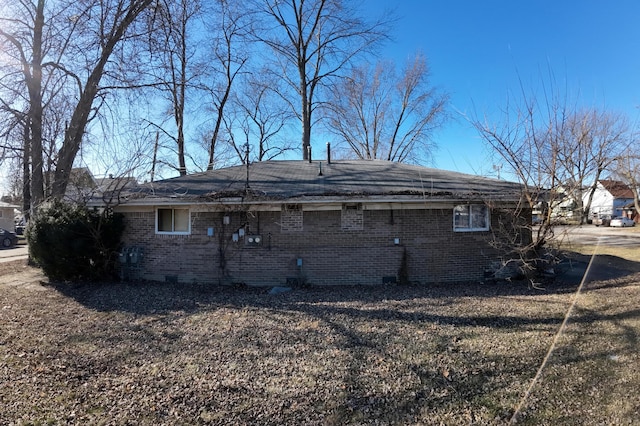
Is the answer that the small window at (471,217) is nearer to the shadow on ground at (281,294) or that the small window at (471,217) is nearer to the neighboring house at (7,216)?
the shadow on ground at (281,294)

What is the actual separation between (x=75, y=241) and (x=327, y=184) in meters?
6.52

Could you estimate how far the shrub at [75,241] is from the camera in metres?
9.38

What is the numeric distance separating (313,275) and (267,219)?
5.88ft

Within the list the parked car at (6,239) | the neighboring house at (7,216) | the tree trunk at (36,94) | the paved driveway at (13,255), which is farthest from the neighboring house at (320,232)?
the neighboring house at (7,216)

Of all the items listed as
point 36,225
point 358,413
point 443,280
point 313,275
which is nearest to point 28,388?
point 358,413

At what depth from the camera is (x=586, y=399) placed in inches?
137

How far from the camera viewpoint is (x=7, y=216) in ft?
116

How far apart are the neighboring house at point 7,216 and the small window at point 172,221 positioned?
102 feet

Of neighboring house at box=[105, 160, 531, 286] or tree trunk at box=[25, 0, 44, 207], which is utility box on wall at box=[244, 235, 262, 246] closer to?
neighboring house at box=[105, 160, 531, 286]

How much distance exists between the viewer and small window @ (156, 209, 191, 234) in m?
9.84

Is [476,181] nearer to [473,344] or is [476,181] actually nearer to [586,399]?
[473,344]

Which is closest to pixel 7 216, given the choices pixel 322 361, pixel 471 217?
pixel 471 217

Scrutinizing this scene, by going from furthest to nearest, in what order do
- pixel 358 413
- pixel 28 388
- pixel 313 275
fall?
1. pixel 313 275
2. pixel 28 388
3. pixel 358 413

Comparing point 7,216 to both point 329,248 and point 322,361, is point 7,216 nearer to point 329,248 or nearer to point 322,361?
point 329,248
